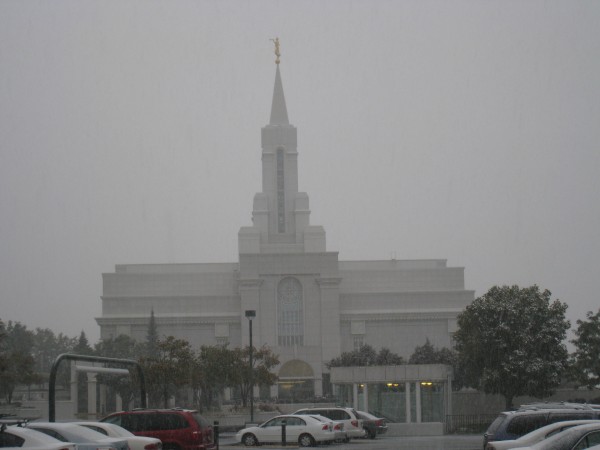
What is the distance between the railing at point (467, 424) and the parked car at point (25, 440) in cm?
2906

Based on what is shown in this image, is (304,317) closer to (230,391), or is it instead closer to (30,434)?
(230,391)

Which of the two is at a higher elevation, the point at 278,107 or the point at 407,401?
the point at 278,107

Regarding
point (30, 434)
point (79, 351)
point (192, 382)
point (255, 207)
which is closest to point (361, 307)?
point (255, 207)

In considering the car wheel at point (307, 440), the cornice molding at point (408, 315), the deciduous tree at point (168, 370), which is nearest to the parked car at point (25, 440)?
the car wheel at point (307, 440)

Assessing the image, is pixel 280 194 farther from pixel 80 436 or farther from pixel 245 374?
pixel 80 436

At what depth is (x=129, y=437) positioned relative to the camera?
1898 centimetres

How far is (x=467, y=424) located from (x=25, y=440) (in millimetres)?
30869

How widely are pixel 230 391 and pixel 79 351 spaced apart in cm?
1541

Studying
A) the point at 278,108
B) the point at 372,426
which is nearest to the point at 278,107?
the point at 278,108

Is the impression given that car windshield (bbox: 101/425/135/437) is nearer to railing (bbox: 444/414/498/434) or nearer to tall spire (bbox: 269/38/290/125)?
railing (bbox: 444/414/498/434)

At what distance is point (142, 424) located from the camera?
23.1 metres

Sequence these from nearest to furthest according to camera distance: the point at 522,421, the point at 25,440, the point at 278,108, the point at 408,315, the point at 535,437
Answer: the point at 25,440 → the point at 535,437 → the point at 522,421 → the point at 408,315 → the point at 278,108

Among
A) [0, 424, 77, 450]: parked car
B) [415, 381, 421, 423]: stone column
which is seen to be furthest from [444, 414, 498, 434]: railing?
[0, 424, 77, 450]: parked car

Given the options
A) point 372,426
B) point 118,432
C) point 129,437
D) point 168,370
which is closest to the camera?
point 129,437
